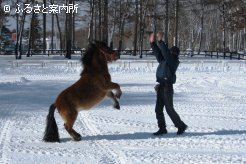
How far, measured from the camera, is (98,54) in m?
9.42

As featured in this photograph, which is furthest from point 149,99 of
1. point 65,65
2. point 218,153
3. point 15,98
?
point 65,65

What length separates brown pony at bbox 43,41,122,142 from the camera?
9.04 metres

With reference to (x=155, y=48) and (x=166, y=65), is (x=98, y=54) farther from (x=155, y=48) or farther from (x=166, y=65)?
(x=166, y=65)

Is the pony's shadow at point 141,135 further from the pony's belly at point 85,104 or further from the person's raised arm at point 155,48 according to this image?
the person's raised arm at point 155,48

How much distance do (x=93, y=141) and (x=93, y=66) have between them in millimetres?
1462

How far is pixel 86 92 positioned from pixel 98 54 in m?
0.83

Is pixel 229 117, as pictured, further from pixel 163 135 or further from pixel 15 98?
pixel 15 98

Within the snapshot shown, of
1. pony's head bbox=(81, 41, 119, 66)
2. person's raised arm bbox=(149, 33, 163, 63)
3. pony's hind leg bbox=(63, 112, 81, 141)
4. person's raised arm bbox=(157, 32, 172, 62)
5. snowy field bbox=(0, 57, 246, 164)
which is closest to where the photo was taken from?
snowy field bbox=(0, 57, 246, 164)

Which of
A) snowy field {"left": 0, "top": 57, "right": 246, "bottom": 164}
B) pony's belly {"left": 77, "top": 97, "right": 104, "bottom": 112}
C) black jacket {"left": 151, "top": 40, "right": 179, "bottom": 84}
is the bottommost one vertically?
snowy field {"left": 0, "top": 57, "right": 246, "bottom": 164}

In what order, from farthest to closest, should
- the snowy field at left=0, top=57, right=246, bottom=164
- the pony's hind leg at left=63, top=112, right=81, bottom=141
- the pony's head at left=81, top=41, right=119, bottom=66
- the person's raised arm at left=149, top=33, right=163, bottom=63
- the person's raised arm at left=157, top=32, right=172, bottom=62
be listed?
the person's raised arm at left=149, top=33, right=163, bottom=63 → the person's raised arm at left=157, top=32, right=172, bottom=62 → the pony's head at left=81, top=41, right=119, bottom=66 → the pony's hind leg at left=63, top=112, right=81, bottom=141 → the snowy field at left=0, top=57, right=246, bottom=164

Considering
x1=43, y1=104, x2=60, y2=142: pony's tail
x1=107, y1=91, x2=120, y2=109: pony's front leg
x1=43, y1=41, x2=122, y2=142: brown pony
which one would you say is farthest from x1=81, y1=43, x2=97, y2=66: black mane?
x1=43, y1=104, x2=60, y2=142: pony's tail

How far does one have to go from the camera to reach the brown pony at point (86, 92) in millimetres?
9039

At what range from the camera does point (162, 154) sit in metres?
7.96

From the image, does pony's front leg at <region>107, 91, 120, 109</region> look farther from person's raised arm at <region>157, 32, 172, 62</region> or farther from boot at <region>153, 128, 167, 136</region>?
person's raised arm at <region>157, 32, 172, 62</region>
